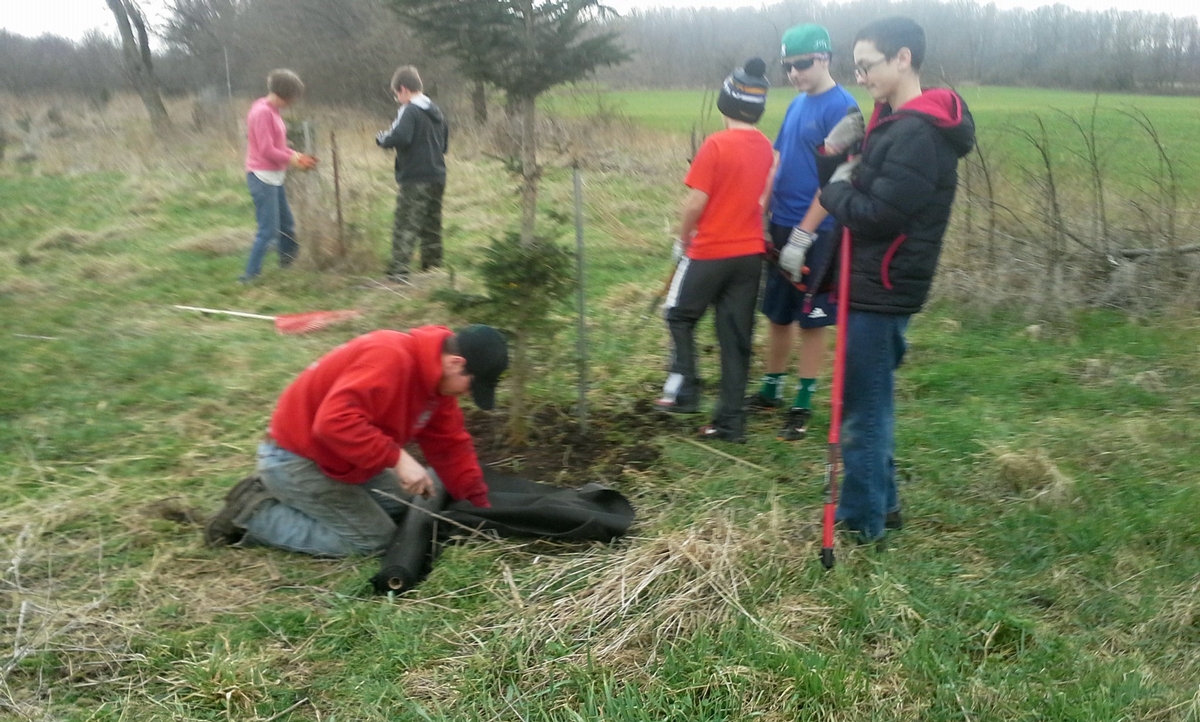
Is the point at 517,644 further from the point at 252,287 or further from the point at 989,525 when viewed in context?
the point at 252,287

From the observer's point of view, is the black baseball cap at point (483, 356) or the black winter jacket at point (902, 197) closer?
the black winter jacket at point (902, 197)

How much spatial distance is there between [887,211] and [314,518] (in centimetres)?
234

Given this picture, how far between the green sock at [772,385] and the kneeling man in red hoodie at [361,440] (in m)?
1.92

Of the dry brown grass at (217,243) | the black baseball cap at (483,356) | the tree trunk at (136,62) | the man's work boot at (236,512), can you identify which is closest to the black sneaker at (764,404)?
the black baseball cap at (483,356)

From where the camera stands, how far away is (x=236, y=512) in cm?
357

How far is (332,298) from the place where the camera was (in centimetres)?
769

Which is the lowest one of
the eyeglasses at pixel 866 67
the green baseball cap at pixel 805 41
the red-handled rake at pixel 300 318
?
the red-handled rake at pixel 300 318

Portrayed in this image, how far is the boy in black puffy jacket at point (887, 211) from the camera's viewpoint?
3043mm

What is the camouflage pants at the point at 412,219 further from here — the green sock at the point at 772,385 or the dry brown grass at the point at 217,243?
the green sock at the point at 772,385

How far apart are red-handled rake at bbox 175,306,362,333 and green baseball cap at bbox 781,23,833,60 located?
3877 mm

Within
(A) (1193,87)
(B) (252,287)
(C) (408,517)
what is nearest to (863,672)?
(C) (408,517)

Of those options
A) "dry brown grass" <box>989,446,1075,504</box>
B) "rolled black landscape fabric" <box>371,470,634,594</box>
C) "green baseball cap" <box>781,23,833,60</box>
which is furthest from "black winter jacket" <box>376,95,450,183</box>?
"dry brown grass" <box>989,446,1075,504</box>

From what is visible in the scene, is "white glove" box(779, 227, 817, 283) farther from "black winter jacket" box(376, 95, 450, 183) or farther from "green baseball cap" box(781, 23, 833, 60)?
"black winter jacket" box(376, 95, 450, 183)

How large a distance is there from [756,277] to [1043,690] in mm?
2273
